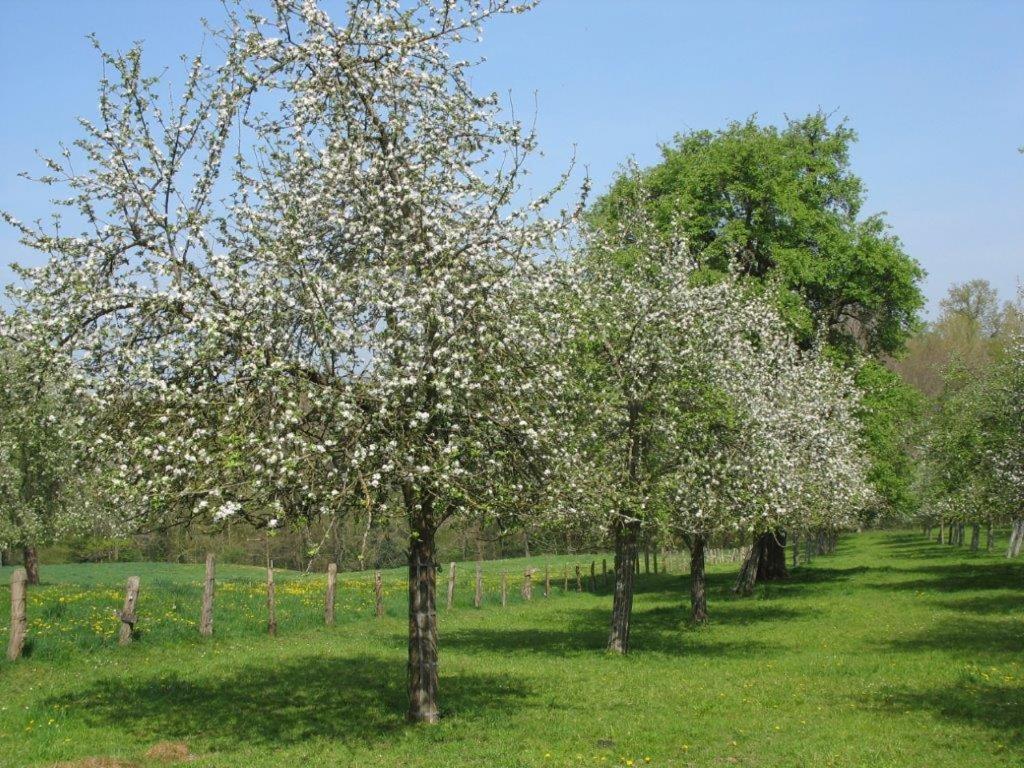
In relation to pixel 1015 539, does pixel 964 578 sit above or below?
below

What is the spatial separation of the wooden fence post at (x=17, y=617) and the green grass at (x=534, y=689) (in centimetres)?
51

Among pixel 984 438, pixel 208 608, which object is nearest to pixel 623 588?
pixel 208 608

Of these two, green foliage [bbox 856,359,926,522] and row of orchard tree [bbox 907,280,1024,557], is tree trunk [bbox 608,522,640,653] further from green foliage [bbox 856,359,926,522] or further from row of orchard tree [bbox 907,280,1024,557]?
green foliage [bbox 856,359,926,522]

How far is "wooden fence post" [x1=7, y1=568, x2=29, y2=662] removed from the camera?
70.7 feet

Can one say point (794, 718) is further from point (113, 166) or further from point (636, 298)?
point (113, 166)

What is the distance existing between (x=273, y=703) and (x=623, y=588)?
1115 centimetres

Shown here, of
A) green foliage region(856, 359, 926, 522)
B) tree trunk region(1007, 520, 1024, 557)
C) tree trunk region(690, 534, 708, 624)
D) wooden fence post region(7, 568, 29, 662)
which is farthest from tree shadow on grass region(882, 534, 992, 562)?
wooden fence post region(7, 568, 29, 662)

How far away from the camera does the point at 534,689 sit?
21.7 meters

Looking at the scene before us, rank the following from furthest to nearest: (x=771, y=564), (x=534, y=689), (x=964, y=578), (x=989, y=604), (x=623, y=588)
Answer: (x=771, y=564)
(x=964, y=578)
(x=989, y=604)
(x=623, y=588)
(x=534, y=689)

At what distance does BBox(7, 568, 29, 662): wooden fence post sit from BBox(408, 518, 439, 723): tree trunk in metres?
9.81

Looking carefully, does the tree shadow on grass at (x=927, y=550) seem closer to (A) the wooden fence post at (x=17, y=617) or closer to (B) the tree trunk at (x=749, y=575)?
(B) the tree trunk at (x=749, y=575)

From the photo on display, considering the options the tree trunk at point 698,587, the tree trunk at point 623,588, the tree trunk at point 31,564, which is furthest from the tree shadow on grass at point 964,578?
the tree trunk at point 31,564

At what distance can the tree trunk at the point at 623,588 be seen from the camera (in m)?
27.2

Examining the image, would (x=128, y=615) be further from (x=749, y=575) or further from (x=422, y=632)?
(x=749, y=575)
